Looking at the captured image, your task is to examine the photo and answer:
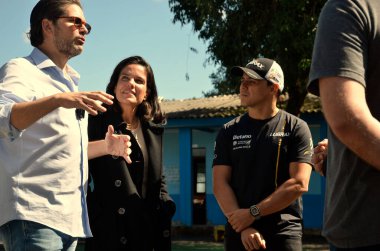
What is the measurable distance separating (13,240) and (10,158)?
0.36 m

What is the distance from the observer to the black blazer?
3.70 meters

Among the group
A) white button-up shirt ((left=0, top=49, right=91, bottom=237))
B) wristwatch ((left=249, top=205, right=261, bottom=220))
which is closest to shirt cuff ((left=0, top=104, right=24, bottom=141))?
white button-up shirt ((left=0, top=49, right=91, bottom=237))

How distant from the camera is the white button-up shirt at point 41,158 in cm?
274

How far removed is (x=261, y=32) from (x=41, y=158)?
623 inches

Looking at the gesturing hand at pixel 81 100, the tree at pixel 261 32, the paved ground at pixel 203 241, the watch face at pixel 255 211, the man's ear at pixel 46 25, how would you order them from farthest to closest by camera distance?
the tree at pixel 261 32, the paved ground at pixel 203 241, the watch face at pixel 255 211, the man's ear at pixel 46 25, the gesturing hand at pixel 81 100

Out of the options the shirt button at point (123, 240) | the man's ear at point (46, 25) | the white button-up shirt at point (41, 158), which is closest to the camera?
the white button-up shirt at point (41, 158)

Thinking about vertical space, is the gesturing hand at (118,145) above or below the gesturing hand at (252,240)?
above

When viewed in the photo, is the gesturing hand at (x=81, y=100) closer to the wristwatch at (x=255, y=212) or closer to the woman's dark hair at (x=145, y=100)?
the woman's dark hair at (x=145, y=100)

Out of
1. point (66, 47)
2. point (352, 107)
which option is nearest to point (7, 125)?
point (66, 47)

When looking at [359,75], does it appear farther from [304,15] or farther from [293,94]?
[293,94]

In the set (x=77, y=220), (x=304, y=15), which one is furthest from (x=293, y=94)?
(x=77, y=220)

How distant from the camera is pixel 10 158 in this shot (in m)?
2.77

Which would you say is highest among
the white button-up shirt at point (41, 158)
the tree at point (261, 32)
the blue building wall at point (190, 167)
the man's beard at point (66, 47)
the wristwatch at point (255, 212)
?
the tree at point (261, 32)

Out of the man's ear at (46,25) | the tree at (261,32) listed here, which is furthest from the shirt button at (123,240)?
the tree at (261,32)
